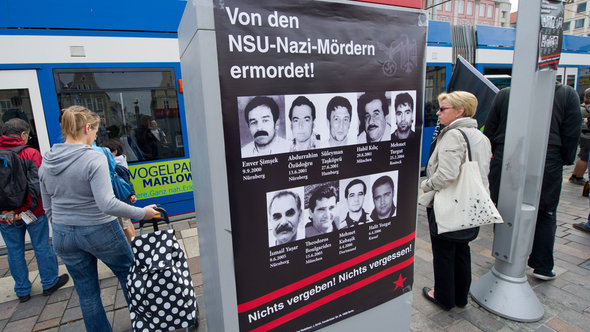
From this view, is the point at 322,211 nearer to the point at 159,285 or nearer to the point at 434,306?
the point at 159,285

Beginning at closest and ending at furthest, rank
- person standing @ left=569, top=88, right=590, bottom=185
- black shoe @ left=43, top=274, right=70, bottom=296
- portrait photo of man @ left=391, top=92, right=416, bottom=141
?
portrait photo of man @ left=391, top=92, right=416, bottom=141
black shoe @ left=43, top=274, right=70, bottom=296
person standing @ left=569, top=88, right=590, bottom=185

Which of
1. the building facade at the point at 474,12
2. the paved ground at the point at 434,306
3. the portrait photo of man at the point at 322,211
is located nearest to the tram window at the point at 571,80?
the paved ground at the point at 434,306

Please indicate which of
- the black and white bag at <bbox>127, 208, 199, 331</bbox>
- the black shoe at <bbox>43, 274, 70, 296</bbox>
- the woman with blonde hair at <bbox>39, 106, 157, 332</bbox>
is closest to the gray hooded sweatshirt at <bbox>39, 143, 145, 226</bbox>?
the woman with blonde hair at <bbox>39, 106, 157, 332</bbox>

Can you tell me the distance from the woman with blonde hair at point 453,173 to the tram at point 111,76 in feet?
12.2

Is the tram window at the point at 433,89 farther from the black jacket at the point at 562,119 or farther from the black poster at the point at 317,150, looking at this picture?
the black poster at the point at 317,150

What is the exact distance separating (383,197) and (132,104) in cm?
415

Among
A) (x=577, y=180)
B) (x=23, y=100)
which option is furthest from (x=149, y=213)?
(x=577, y=180)

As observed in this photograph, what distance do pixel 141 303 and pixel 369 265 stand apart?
1646mm

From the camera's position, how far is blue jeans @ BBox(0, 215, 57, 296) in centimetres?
305

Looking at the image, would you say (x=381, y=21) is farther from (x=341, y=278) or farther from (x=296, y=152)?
(x=341, y=278)

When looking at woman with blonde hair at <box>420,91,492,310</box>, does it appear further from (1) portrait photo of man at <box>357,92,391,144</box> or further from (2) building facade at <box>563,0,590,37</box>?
(2) building facade at <box>563,0,590,37</box>

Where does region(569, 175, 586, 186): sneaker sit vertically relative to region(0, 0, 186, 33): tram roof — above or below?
below

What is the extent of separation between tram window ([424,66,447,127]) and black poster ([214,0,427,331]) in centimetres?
605

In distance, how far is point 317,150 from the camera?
1.33 metres
